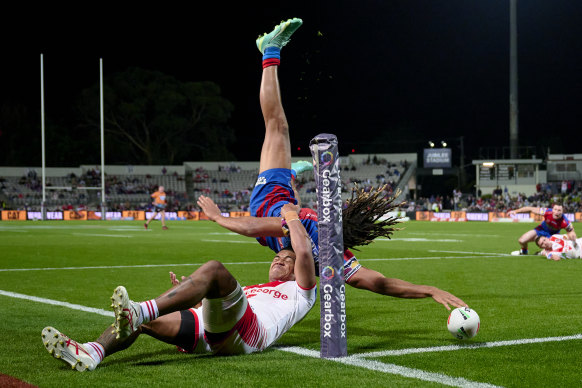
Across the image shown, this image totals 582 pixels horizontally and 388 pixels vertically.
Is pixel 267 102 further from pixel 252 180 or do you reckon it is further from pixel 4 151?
pixel 4 151

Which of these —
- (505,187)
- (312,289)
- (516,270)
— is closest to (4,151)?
(505,187)

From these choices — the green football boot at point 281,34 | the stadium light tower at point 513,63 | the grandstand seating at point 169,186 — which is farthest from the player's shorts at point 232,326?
the grandstand seating at point 169,186

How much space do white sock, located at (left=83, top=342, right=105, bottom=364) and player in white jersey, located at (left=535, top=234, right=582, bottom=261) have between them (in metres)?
12.3

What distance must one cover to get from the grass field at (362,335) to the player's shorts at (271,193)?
1204 millimetres

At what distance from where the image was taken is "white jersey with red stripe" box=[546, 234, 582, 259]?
50.3 feet

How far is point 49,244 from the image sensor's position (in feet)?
65.9

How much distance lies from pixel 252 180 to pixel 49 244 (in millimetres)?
43450

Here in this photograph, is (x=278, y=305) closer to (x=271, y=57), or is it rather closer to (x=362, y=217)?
(x=362, y=217)

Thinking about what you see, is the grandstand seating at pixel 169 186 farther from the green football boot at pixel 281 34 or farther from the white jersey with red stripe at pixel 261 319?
the white jersey with red stripe at pixel 261 319

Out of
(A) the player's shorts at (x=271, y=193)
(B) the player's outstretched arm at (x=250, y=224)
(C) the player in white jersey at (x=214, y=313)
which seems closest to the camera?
(C) the player in white jersey at (x=214, y=313)

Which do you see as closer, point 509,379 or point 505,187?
point 509,379

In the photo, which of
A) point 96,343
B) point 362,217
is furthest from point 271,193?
point 96,343

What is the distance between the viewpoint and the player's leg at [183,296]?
15.0 feet

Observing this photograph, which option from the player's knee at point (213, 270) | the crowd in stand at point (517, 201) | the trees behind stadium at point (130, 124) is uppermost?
the trees behind stadium at point (130, 124)
